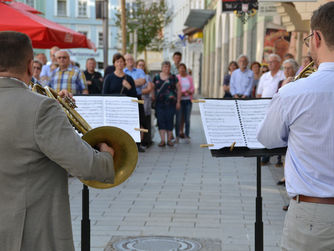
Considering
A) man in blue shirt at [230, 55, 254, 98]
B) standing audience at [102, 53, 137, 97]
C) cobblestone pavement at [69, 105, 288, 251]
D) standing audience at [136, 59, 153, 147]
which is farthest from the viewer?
man in blue shirt at [230, 55, 254, 98]

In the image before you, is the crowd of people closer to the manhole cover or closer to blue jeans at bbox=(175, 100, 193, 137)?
blue jeans at bbox=(175, 100, 193, 137)

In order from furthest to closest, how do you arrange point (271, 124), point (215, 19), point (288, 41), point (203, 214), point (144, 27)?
point (144, 27) → point (215, 19) → point (288, 41) → point (203, 214) → point (271, 124)

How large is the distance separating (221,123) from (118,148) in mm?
1133

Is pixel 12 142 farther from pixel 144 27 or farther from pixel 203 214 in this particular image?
pixel 144 27

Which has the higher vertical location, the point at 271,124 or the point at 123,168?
the point at 271,124

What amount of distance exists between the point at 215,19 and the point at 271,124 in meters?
34.9

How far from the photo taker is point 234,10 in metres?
19.1

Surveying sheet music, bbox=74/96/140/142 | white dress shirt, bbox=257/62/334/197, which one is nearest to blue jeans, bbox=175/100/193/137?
sheet music, bbox=74/96/140/142

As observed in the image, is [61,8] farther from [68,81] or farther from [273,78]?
[68,81]

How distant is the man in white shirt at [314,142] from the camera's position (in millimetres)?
2744

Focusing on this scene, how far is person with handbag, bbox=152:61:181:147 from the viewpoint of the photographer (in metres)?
13.3

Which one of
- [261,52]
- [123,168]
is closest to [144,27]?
[261,52]

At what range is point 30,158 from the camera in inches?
108

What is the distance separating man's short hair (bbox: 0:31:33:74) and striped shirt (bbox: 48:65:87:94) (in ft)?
23.0
